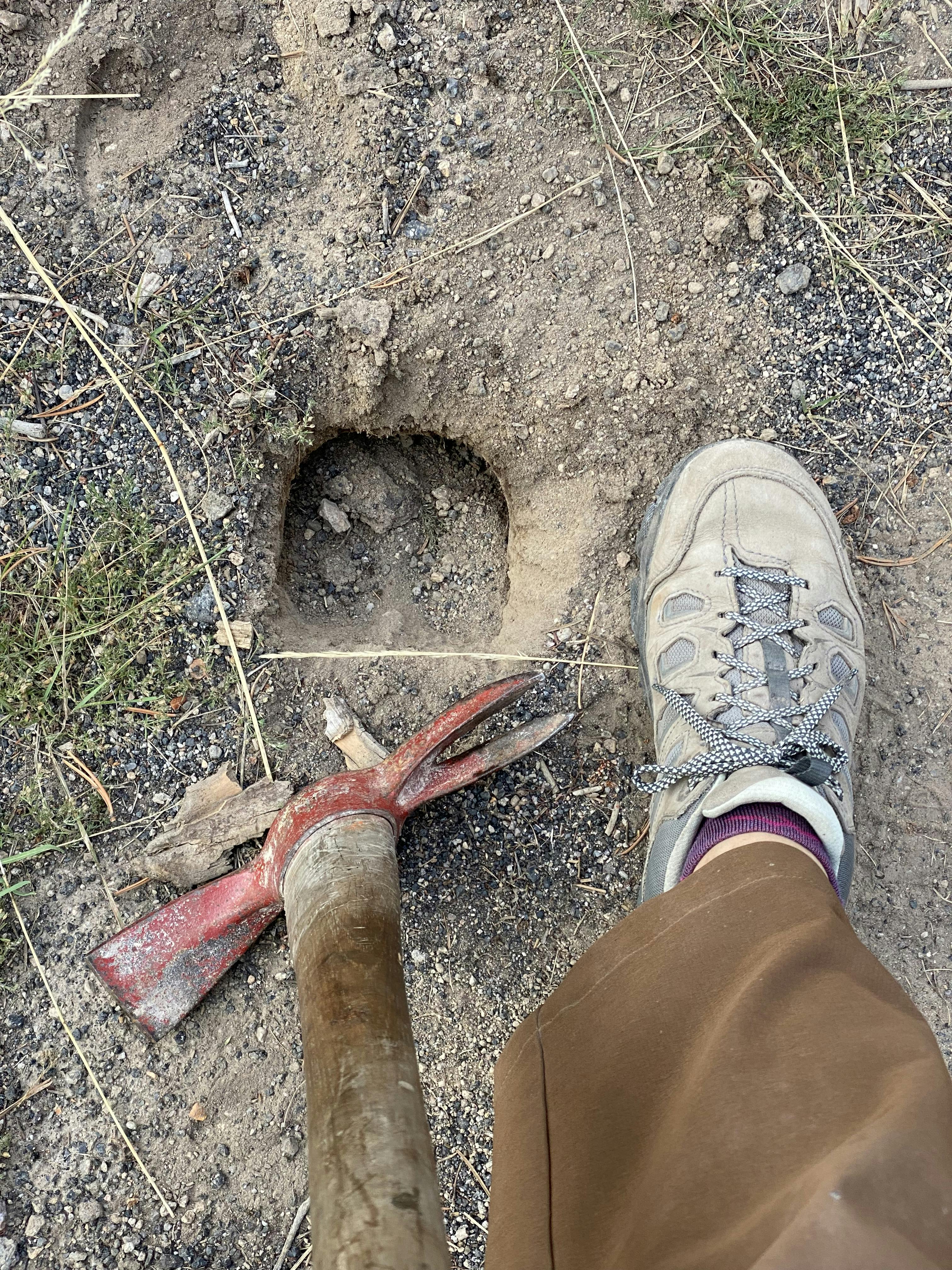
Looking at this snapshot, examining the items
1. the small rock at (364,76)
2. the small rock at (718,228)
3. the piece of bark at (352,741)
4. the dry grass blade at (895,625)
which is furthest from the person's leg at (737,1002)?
the small rock at (364,76)

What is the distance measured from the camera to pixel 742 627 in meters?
2.09

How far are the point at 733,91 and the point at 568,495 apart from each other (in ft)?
3.39

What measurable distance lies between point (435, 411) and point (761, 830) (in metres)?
1.27

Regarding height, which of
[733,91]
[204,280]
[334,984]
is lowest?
[334,984]

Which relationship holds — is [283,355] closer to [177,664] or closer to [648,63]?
[177,664]

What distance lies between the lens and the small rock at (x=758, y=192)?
6.91 ft

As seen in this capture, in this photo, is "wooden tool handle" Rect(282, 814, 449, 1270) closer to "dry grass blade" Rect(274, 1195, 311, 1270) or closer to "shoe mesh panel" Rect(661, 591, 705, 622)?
"dry grass blade" Rect(274, 1195, 311, 1270)

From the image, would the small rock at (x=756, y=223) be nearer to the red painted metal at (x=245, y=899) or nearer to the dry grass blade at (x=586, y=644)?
the dry grass blade at (x=586, y=644)

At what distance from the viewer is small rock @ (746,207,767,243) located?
2121 millimetres

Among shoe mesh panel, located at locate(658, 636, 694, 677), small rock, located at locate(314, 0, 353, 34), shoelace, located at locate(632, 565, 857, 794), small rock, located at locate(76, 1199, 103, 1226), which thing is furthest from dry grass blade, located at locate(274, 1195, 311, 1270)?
small rock, located at locate(314, 0, 353, 34)

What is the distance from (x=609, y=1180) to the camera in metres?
1.24

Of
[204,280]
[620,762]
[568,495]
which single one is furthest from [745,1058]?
[204,280]

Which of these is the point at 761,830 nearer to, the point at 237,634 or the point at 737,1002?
the point at 737,1002

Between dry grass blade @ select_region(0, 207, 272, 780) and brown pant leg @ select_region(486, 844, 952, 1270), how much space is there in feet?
3.17
